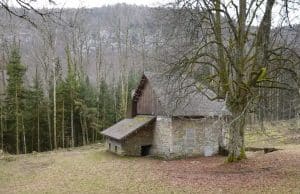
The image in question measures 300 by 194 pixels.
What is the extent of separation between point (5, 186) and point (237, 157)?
44.0ft

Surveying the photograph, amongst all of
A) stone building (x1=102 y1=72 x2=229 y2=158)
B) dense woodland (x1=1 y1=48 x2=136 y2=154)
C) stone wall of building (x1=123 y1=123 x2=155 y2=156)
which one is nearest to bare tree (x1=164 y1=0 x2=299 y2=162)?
stone building (x1=102 y1=72 x2=229 y2=158)

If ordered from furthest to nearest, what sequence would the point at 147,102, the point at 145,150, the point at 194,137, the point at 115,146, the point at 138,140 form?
the point at 147,102
the point at 115,146
the point at 145,150
the point at 138,140
the point at 194,137

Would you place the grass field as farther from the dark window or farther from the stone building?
the dark window

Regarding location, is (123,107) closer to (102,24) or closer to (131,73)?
(131,73)

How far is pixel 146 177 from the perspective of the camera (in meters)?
20.9

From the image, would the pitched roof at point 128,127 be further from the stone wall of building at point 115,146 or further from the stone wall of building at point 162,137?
the stone wall of building at point 162,137

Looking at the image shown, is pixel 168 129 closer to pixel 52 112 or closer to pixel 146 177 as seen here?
pixel 146 177

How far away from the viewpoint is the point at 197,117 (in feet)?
106

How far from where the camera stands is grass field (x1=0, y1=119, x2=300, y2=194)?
16316 mm

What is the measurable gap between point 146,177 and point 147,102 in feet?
46.4

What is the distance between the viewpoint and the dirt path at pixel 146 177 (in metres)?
16.3

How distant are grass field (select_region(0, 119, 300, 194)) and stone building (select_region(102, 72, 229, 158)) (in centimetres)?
203

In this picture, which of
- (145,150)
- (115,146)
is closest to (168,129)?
(145,150)

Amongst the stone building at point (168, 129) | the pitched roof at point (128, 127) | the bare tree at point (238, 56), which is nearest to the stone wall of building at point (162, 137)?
the stone building at point (168, 129)
